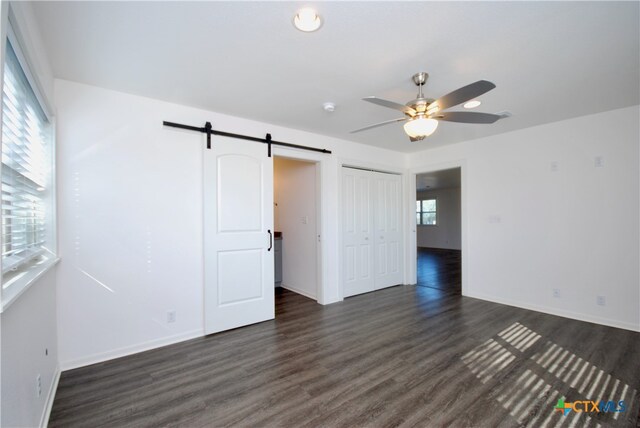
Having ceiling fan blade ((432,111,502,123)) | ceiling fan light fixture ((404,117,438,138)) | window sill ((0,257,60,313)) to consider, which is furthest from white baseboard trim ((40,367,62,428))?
ceiling fan blade ((432,111,502,123))

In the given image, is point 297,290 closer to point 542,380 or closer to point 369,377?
point 369,377

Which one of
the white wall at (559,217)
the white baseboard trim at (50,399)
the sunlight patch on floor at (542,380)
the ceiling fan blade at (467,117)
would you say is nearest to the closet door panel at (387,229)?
the white wall at (559,217)

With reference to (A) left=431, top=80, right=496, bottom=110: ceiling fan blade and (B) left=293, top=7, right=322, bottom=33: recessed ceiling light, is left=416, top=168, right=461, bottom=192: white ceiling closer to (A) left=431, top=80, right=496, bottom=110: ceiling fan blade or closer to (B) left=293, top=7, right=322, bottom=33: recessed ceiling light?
(A) left=431, top=80, right=496, bottom=110: ceiling fan blade

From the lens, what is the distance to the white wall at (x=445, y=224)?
10719 mm

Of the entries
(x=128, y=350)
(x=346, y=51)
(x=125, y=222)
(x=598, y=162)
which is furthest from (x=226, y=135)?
(x=598, y=162)

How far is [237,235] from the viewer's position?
10.7 ft

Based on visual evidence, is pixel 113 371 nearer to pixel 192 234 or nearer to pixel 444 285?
pixel 192 234

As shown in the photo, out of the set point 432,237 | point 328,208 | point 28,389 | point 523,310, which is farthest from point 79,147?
point 432,237

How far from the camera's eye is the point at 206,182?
3.04 meters

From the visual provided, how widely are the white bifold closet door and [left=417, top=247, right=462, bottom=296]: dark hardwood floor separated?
2.39 feet

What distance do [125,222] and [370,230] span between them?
345 cm

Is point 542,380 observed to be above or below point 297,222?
below

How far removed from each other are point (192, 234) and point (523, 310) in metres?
4.34
